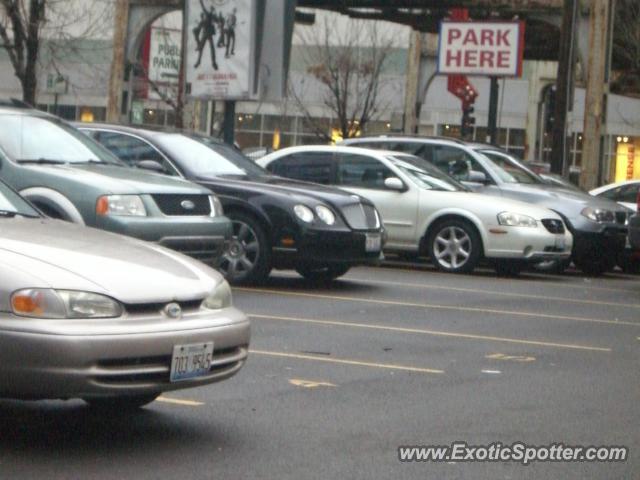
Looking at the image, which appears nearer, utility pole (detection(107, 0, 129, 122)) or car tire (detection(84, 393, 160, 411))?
car tire (detection(84, 393, 160, 411))

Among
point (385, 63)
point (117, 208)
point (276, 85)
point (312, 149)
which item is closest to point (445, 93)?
point (385, 63)

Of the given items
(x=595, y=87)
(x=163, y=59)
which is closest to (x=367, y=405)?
(x=595, y=87)

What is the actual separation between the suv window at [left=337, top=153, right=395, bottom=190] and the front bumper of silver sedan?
11.5m

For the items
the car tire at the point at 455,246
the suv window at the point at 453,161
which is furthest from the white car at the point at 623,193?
the car tire at the point at 455,246

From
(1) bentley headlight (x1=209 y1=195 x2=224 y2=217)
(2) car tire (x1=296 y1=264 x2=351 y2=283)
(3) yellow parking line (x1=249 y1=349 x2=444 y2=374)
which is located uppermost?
(1) bentley headlight (x1=209 y1=195 x2=224 y2=217)

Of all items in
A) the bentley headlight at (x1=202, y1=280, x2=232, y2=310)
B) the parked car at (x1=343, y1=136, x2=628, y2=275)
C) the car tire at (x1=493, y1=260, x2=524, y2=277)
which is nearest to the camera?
the bentley headlight at (x1=202, y1=280, x2=232, y2=310)

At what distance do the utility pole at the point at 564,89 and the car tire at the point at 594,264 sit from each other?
21.6 ft

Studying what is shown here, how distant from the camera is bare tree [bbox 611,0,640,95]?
3388 centimetres

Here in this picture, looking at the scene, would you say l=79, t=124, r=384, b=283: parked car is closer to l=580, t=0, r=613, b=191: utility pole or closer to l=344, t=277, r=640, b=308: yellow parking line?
l=344, t=277, r=640, b=308: yellow parking line

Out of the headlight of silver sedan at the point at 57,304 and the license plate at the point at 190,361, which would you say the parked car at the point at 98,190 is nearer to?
the license plate at the point at 190,361

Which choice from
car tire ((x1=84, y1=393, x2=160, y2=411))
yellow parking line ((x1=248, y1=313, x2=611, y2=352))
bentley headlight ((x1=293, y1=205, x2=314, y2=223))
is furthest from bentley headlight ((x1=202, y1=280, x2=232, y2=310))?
bentley headlight ((x1=293, y1=205, x2=314, y2=223))

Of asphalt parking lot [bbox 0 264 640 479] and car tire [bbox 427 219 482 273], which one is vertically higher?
car tire [bbox 427 219 482 273]

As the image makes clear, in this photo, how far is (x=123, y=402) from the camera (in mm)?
7691

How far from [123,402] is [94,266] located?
108 cm
